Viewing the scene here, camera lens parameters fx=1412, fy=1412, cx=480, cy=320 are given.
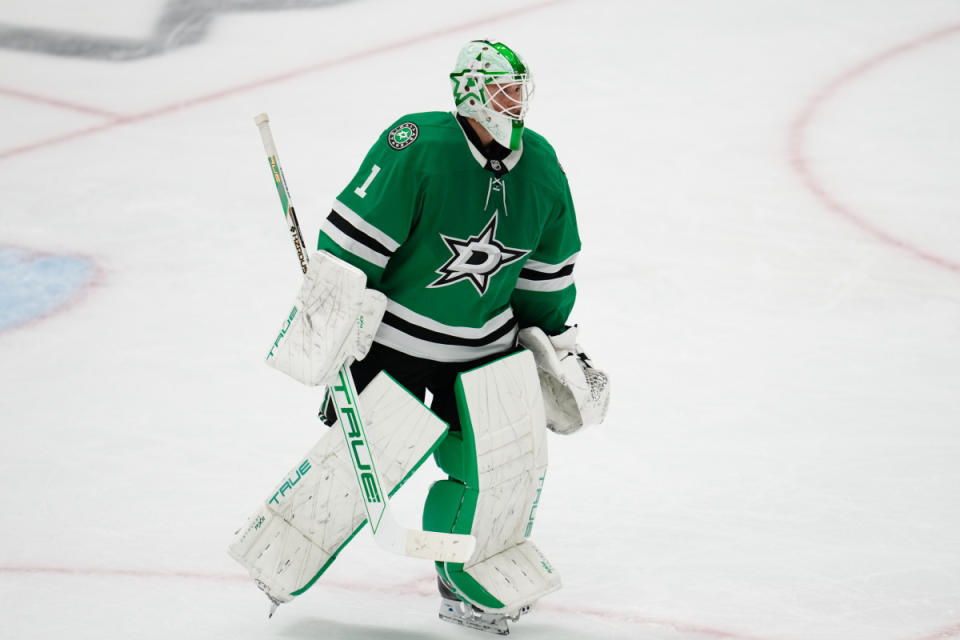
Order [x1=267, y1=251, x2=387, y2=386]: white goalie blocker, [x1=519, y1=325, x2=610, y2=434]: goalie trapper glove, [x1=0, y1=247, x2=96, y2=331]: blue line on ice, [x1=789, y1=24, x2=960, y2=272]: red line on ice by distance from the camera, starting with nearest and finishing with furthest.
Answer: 1. [x1=267, y1=251, x2=387, y2=386]: white goalie blocker
2. [x1=519, y1=325, x2=610, y2=434]: goalie trapper glove
3. [x1=0, y1=247, x2=96, y2=331]: blue line on ice
4. [x1=789, y1=24, x2=960, y2=272]: red line on ice

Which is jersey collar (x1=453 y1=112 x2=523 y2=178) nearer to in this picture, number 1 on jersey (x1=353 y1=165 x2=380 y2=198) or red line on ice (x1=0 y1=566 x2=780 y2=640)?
number 1 on jersey (x1=353 y1=165 x2=380 y2=198)

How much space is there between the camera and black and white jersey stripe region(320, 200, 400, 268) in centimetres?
245

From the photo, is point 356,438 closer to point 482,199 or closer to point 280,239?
point 482,199

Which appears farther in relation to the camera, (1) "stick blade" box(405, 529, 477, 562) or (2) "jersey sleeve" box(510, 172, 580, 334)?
(2) "jersey sleeve" box(510, 172, 580, 334)

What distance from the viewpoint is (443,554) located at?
254 centimetres

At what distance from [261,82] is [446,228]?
3894 millimetres

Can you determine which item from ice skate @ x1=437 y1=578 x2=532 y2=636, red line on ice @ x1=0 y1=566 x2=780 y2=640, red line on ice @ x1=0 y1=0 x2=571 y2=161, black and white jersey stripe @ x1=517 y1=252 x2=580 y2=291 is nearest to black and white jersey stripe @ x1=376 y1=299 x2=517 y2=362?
black and white jersey stripe @ x1=517 y1=252 x2=580 y2=291

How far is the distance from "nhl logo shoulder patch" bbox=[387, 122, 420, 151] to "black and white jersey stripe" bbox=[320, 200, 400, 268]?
5.5 inches

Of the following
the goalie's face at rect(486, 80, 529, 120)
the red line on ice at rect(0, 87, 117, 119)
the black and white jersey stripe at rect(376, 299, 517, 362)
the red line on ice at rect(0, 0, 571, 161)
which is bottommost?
the black and white jersey stripe at rect(376, 299, 517, 362)

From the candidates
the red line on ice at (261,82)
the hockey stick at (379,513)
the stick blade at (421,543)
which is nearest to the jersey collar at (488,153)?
the hockey stick at (379,513)

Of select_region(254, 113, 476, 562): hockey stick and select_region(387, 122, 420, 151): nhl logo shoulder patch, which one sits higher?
select_region(387, 122, 420, 151): nhl logo shoulder patch

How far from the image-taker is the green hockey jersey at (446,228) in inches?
96.4

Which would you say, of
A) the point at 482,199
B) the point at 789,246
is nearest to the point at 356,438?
the point at 482,199

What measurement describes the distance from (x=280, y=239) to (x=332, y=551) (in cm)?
226
